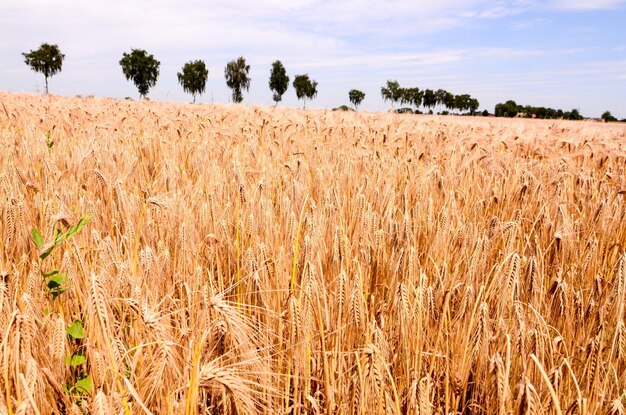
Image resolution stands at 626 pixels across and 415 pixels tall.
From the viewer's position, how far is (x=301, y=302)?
1331 millimetres

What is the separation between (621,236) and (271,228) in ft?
6.51

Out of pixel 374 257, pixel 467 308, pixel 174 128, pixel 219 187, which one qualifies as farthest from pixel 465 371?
pixel 174 128

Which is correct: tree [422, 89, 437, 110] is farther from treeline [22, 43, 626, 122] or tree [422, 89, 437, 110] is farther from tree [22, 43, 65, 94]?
tree [22, 43, 65, 94]

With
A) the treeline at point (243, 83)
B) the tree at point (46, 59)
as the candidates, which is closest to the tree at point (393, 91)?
the treeline at point (243, 83)

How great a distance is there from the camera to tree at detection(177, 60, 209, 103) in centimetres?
8031

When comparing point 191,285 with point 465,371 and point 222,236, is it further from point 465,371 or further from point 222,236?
point 465,371

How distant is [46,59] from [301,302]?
264 ft

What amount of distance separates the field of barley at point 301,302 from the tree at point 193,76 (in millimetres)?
83207

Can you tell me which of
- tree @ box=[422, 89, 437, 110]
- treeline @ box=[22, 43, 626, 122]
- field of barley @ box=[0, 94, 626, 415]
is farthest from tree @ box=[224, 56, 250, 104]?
field of barley @ box=[0, 94, 626, 415]

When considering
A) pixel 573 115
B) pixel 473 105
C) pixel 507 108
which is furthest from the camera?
pixel 473 105

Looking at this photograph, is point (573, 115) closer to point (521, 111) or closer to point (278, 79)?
point (521, 111)

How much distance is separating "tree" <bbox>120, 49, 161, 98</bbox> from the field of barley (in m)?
77.3

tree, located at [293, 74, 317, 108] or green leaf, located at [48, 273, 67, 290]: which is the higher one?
tree, located at [293, 74, 317, 108]

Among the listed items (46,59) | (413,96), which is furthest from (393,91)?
(46,59)
